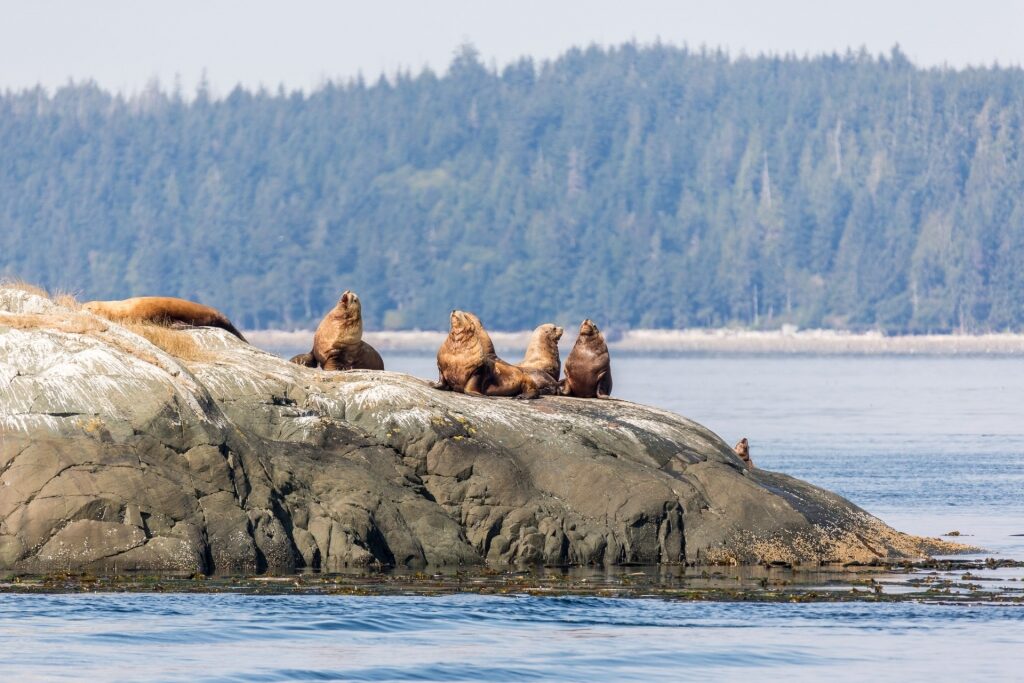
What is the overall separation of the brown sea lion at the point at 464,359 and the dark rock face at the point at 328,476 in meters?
0.66

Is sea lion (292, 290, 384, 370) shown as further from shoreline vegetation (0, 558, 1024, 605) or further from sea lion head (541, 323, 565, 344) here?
shoreline vegetation (0, 558, 1024, 605)

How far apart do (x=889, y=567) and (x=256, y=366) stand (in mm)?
9276

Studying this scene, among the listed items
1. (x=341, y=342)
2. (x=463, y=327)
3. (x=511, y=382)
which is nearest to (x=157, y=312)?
(x=341, y=342)

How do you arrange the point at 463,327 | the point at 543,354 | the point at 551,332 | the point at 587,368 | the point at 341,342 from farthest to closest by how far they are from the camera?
the point at 551,332 < the point at 543,354 < the point at 587,368 < the point at 341,342 < the point at 463,327

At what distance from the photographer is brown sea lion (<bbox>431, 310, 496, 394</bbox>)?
94.8 ft

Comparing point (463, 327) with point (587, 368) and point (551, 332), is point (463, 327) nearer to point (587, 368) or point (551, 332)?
point (587, 368)

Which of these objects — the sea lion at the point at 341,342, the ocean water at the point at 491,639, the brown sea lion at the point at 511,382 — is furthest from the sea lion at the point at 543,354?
the ocean water at the point at 491,639

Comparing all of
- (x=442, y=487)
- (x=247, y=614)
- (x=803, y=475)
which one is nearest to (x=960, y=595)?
(x=442, y=487)

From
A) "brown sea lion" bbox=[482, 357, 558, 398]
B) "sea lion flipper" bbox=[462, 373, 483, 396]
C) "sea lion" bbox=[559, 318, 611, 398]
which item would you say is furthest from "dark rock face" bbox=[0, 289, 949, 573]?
"sea lion" bbox=[559, 318, 611, 398]

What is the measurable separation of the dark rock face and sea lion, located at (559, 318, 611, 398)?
119 centimetres

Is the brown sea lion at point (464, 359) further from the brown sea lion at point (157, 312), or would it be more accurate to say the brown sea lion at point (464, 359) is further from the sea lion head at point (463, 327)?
the brown sea lion at point (157, 312)

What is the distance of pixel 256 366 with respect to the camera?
2778cm

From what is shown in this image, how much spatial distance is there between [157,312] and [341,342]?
2.82 meters

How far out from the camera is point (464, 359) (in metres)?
29.0
